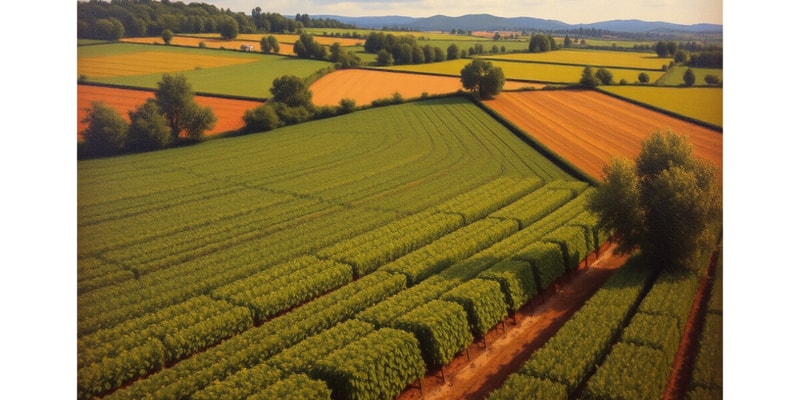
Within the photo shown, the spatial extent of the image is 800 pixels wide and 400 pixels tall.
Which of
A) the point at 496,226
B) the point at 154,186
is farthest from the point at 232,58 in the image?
the point at 496,226

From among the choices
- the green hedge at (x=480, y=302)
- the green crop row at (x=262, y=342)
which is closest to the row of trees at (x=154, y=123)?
the green crop row at (x=262, y=342)

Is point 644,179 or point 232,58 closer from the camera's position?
point 644,179

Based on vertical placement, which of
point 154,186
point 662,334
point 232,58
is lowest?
point 662,334

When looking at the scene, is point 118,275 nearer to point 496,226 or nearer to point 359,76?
point 496,226

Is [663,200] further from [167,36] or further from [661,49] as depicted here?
[167,36]

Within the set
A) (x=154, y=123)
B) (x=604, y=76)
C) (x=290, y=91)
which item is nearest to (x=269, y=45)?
(x=154, y=123)

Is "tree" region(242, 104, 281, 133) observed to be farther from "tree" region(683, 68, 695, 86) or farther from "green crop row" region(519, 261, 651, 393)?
"tree" region(683, 68, 695, 86)

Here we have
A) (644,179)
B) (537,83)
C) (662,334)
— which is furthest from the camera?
(537,83)

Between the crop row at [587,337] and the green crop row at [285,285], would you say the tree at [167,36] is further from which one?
the crop row at [587,337]
